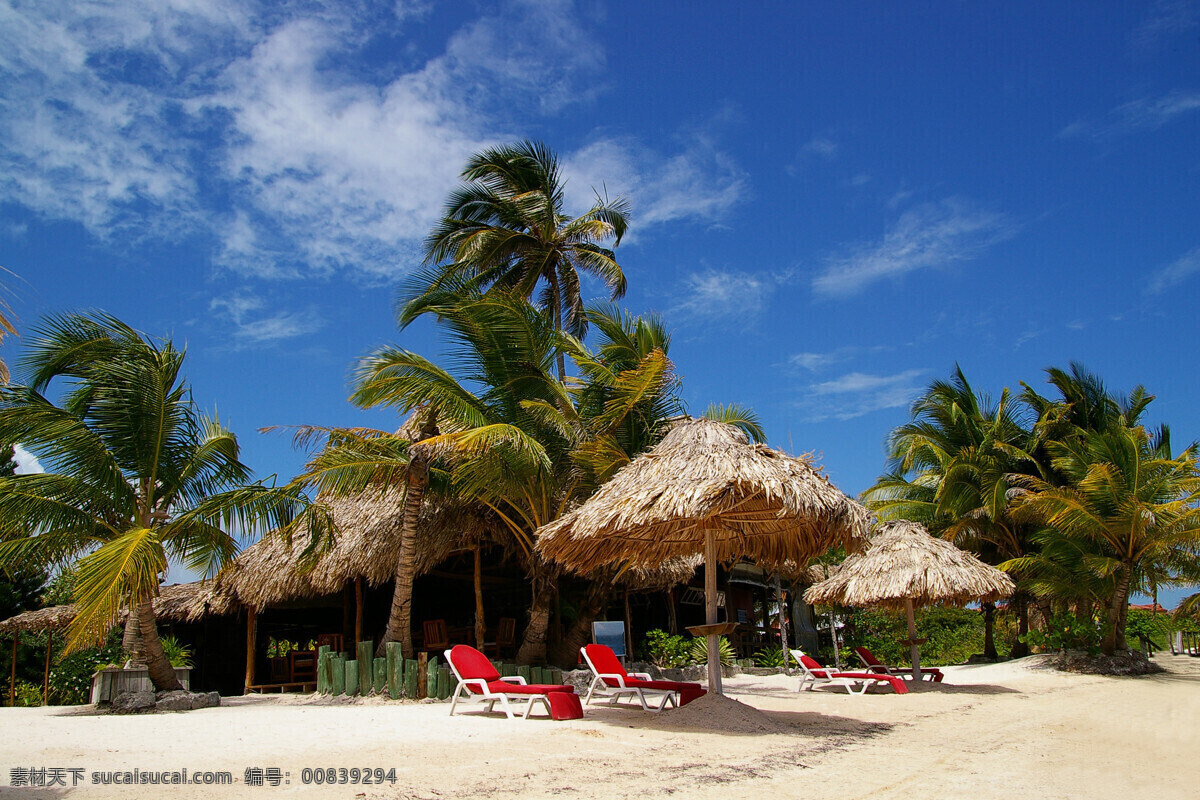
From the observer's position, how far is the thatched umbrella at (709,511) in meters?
7.28

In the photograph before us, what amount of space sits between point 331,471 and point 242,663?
318 inches

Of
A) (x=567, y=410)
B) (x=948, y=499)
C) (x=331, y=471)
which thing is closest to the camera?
(x=331, y=471)

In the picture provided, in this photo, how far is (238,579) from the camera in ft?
42.8

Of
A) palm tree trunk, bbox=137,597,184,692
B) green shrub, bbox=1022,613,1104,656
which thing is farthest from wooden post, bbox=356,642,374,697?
green shrub, bbox=1022,613,1104,656

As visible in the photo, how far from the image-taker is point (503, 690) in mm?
7793

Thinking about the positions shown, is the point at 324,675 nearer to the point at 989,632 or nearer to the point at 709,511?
the point at 709,511

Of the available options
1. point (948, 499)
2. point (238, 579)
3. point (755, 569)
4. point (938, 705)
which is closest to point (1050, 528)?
point (948, 499)

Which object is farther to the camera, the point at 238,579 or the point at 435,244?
the point at 435,244

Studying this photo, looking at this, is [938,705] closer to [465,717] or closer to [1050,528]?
[465,717]

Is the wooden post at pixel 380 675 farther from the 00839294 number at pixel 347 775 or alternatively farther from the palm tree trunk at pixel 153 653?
the 00839294 number at pixel 347 775

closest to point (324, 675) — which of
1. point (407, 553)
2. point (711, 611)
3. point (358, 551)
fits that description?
point (407, 553)

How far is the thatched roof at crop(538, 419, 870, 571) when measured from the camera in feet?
23.9

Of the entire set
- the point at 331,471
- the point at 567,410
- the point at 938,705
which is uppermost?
the point at 567,410

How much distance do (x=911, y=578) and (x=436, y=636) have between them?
24.9ft
